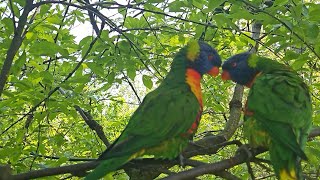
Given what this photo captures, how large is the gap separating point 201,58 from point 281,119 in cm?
52

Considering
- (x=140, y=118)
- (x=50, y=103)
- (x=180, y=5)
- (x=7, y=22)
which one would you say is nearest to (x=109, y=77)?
(x=50, y=103)

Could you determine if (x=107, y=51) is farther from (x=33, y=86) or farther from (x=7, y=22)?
(x=7, y=22)

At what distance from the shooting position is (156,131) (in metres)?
1.99

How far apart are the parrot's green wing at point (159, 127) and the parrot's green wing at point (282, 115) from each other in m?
0.31

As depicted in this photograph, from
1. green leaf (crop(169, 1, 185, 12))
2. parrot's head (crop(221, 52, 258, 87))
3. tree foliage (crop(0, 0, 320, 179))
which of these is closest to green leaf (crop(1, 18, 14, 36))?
tree foliage (crop(0, 0, 320, 179))

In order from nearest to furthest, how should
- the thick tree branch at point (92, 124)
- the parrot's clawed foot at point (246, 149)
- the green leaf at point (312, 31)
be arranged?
the parrot's clawed foot at point (246, 149) < the green leaf at point (312, 31) < the thick tree branch at point (92, 124)

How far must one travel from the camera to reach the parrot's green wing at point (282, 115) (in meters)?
2.00

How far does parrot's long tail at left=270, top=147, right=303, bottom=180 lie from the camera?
78.0 inches

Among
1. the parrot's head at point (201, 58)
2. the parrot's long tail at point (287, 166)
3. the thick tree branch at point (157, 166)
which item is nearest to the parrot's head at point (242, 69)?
the parrot's head at point (201, 58)

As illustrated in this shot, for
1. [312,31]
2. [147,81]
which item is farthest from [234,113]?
[312,31]

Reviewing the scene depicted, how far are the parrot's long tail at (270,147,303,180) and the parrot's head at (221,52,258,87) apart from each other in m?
0.75

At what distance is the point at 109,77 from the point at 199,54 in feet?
3.86

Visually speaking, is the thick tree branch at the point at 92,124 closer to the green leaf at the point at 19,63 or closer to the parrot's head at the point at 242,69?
the green leaf at the point at 19,63

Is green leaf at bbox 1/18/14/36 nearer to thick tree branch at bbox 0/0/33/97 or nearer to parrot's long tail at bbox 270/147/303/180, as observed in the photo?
thick tree branch at bbox 0/0/33/97
